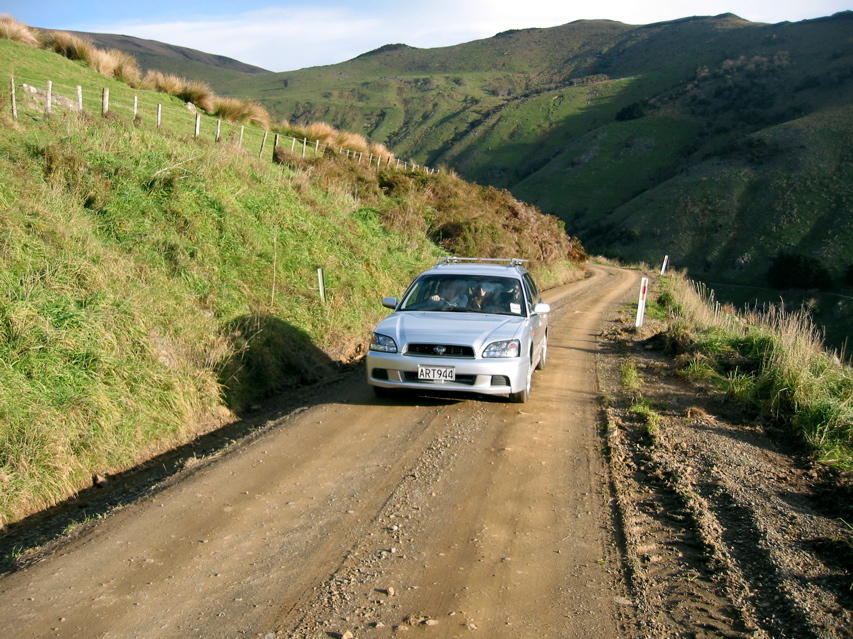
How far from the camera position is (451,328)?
8.31m

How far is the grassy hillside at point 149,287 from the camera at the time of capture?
272 inches

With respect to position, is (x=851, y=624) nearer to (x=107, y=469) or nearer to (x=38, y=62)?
(x=107, y=469)

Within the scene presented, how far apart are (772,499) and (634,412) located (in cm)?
275

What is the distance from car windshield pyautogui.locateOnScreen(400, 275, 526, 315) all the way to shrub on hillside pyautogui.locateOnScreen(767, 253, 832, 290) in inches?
2081

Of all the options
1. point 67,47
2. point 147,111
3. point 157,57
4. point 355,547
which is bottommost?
point 355,547

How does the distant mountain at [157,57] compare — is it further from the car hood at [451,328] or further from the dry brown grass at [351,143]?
the car hood at [451,328]

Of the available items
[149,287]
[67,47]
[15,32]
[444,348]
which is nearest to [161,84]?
[67,47]

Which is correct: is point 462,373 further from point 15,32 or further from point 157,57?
point 157,57

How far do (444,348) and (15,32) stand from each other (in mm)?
24912

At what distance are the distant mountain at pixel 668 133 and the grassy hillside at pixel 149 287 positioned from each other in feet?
168

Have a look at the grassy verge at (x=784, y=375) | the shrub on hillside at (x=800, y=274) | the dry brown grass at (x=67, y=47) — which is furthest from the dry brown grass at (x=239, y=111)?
the shrub on hillside at (x=800, y=274)

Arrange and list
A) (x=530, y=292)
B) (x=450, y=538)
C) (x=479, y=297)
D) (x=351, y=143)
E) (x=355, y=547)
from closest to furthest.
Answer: (x=355, y=547), (x=450, y=538), (x=479, y=297), (x=530, y=292), (x=351, y=143)

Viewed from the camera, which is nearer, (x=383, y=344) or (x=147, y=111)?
(x=383, y=344)

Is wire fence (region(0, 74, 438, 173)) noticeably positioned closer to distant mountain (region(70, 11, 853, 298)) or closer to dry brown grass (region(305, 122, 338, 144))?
dry brown grass (region(305, 122, 338, 144))
